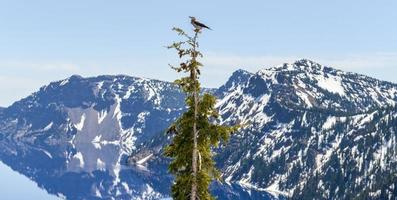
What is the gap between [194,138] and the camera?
33.6 metres

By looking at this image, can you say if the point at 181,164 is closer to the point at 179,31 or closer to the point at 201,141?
the point at 201,141

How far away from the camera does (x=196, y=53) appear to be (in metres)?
32.5

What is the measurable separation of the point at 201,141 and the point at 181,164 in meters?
1.94

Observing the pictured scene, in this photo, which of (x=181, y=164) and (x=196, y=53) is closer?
(x=196, y=53)

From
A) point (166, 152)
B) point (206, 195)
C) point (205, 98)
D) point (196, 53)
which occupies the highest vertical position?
point (196, 53)

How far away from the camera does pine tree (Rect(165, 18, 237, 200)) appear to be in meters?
33.1

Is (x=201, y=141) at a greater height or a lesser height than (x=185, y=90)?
lesser

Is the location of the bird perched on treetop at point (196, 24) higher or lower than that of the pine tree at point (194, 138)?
higher

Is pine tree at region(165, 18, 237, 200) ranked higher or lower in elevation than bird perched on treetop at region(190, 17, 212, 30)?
lower

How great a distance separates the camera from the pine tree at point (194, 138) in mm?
33094

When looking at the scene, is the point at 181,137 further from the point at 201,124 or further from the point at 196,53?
the point at 196,53

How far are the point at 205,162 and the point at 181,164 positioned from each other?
4.98ft

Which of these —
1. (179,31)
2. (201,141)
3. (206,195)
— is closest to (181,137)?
(201,141)

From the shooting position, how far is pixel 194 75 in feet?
109
